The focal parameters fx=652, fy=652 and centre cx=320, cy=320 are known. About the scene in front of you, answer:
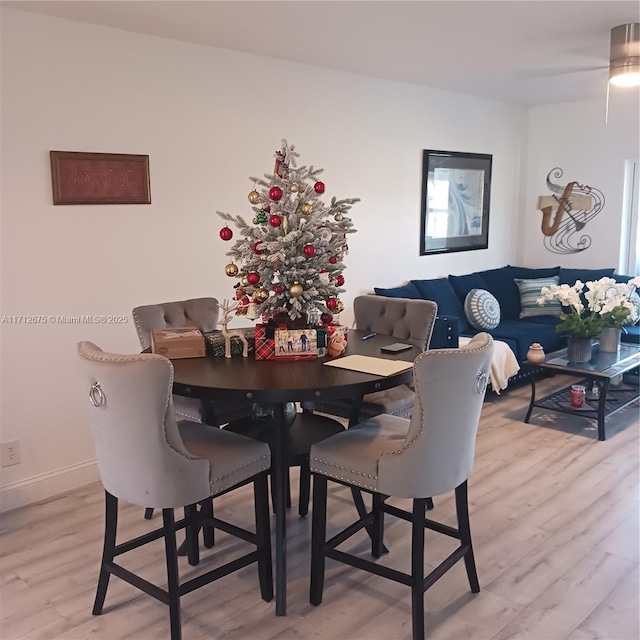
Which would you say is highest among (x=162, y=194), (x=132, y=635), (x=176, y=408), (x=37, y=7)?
(x=37, y=7)

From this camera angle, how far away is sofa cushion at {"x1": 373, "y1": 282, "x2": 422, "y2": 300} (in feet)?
16.1

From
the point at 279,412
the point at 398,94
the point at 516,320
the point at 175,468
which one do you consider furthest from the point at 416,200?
the point at 175,468

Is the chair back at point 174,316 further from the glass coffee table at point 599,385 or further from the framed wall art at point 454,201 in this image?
the framed wall art at point 454,201

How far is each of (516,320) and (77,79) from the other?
421 cm

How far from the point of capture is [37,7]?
306cm

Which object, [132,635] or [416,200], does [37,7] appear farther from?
[416,200]

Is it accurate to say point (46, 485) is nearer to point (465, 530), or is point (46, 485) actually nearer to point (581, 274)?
point (465, 530)

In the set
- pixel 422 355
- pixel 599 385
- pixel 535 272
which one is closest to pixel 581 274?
pixel 535 272

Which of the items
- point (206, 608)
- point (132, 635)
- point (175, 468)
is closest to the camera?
point (175, 468)

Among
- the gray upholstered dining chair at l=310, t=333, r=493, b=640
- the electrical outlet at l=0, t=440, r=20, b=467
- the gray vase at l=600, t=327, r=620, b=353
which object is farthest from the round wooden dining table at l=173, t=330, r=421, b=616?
the gray vase at l=600, t=327, r=620, b=353

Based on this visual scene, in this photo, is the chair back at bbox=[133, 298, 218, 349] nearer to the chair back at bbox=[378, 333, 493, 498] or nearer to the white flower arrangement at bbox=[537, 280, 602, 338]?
the chair back at bbox=[378, 333, 493, 498]

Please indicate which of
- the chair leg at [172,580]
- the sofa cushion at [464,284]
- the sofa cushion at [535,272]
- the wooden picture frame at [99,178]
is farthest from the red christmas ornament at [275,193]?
the sofa cushion at [535,272]

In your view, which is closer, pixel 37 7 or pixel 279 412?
pixel 279 412

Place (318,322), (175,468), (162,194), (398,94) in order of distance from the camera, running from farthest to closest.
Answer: (398,94), (162,194), (318,322), (175,468)
